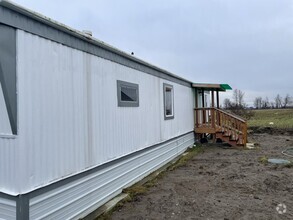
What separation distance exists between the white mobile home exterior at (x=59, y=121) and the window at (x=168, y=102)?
2329mm

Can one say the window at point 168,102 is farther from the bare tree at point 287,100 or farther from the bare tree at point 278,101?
the bare tree at point 287,100

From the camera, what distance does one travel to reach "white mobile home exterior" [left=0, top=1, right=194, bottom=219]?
2.74m

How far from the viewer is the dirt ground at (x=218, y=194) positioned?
391cm

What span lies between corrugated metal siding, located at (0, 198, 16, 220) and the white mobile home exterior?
0.04 feet

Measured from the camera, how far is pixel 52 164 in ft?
10.4

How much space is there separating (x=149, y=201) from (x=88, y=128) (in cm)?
166

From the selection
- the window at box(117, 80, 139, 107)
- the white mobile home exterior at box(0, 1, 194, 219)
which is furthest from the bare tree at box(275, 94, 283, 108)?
the white mobile home exterior at box(0, 1, 194, 219)

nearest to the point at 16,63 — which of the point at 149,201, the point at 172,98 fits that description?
the point at 149,201

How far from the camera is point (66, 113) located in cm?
345

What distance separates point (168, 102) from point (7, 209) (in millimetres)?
5959

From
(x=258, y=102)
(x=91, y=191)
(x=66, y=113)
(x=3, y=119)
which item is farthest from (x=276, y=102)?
(x=3, y=119)

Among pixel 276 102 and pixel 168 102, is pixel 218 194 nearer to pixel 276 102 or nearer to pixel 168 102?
pixel 168 102

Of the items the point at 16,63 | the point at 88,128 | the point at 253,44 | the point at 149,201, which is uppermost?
the point at 253,44

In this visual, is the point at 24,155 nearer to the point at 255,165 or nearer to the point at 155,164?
the point at 155,164
